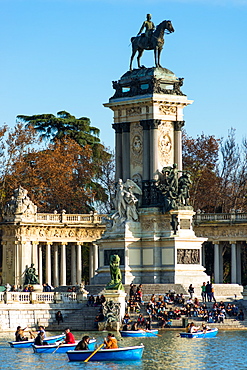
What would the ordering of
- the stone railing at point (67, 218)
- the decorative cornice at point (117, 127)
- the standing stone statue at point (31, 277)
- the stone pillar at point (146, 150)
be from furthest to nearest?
1. the stone railing at point (67, 218)
2. the standing stone statue at point (31, 277)
3. the decorative cornice at point (117, 127)
4. the stone pillar at point (146, 150)

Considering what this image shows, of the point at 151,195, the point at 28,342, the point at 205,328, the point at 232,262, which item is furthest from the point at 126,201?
the point at 232,262

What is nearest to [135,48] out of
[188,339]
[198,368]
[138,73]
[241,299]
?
[138,73]

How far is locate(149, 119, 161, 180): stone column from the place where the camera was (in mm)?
71188

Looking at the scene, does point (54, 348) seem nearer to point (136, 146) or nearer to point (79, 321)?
point (79, 321)

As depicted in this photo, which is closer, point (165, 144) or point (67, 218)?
point (165, 144)

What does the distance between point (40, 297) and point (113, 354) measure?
1797 centimetres

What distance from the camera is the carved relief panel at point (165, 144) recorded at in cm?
7175

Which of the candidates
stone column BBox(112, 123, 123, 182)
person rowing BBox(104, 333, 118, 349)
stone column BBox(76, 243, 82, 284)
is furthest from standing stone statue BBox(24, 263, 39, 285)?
person rowing BBox(104, 333, 118, 349)

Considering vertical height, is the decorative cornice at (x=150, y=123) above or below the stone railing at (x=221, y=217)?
above

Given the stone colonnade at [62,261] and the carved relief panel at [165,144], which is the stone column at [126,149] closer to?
the carved relief panel at [165,144]

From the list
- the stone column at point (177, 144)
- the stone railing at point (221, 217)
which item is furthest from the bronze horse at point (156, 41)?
the stone railing at point (221, 217)

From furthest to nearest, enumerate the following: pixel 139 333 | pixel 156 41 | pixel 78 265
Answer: pixel 78 265
pixel 156 41
pixel 139 333

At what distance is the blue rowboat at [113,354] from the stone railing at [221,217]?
1536 inches

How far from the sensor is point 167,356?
51.1 meters
